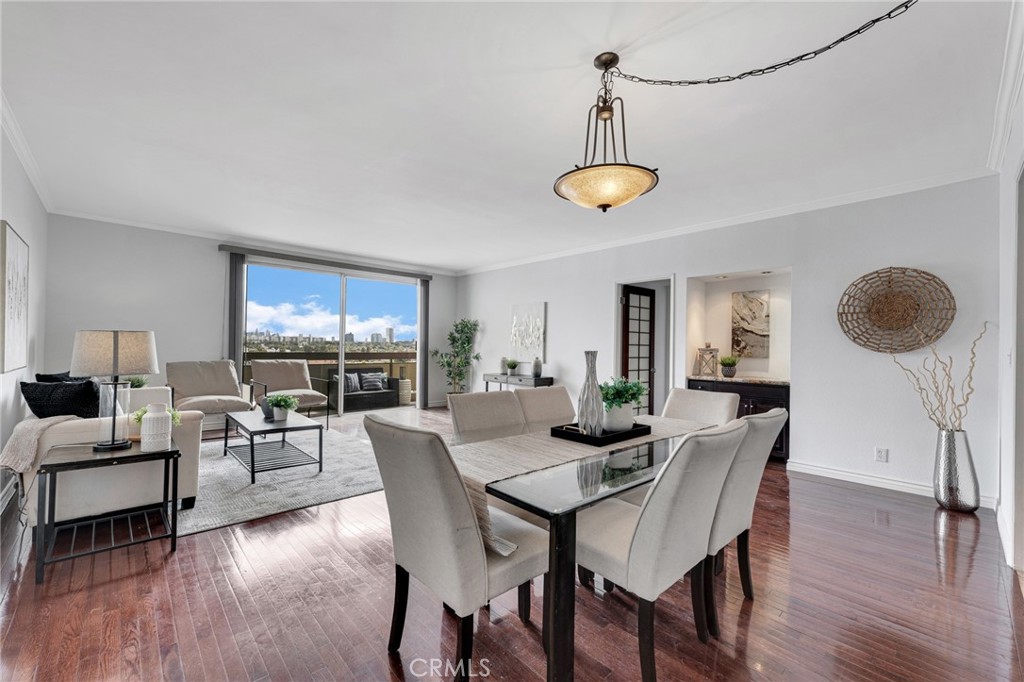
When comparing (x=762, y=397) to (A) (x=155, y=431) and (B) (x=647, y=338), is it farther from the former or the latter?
(A) (x=155, y=431)

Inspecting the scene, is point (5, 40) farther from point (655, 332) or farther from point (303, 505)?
point (655, 332)

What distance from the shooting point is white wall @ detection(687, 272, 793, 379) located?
5.33 meters

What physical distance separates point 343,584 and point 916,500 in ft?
13.4

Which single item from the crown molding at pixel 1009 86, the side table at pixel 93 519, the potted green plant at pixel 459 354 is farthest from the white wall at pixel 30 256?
the crown molding at pixel 1009 86

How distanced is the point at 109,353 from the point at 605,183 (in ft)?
9.13

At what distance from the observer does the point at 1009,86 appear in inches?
89.1

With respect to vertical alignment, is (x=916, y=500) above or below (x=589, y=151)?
below

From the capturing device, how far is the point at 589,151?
3.09 meters

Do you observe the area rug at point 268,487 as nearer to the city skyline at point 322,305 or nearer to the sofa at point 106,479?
the sofa at point 106,479

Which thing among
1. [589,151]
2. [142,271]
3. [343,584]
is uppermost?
[589,151]

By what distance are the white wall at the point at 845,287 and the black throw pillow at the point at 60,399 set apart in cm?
515

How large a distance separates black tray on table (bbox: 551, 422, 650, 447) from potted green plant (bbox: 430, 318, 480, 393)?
5.59 metres

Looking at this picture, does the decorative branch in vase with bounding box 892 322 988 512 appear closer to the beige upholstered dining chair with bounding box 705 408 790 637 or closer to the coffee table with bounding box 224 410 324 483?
the beige upholstered dining chair with bounding box 705 408 790 637

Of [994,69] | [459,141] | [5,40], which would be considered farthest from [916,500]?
[5,40]
